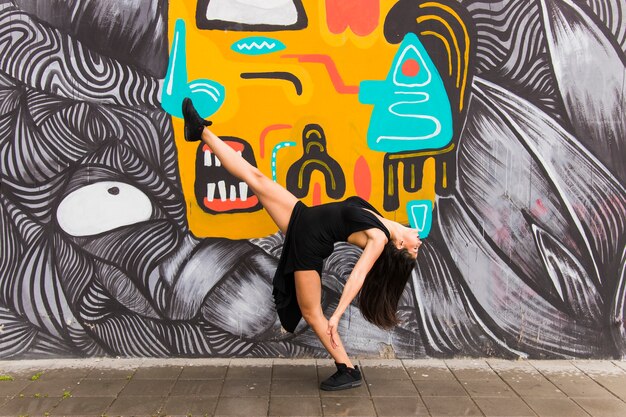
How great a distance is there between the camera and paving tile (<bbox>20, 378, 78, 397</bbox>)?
168 inches

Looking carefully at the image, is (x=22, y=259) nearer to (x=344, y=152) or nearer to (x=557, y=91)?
→ (x=344, y=152)

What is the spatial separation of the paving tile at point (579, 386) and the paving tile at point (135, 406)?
117 inches

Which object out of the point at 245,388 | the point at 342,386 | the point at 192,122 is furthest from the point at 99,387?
the point at 192,122

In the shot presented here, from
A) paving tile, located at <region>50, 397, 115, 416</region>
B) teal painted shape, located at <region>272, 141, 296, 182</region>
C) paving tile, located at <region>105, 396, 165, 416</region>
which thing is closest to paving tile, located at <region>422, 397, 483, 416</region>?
paving tile, located at <region>105, 396, 165, 416</region>

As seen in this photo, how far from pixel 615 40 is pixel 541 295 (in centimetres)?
224

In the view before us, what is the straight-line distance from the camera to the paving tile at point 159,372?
4.59m

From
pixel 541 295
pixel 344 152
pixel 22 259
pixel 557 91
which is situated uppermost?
pixel 557 91

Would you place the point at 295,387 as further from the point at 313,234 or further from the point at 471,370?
the point at 471,370

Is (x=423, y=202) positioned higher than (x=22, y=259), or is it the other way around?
(x=423, y=202)

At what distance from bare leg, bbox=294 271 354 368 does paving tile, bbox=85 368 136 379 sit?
1.49m

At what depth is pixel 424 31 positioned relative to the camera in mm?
4895

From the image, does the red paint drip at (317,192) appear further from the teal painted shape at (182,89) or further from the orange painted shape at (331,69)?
the teal painted shape at (182,89)

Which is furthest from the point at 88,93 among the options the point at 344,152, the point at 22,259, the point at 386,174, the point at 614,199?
the point at 614,199

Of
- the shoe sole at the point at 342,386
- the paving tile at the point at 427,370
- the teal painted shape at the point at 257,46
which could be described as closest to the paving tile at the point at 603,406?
the paving tile at the point at 427,370
